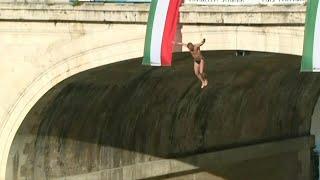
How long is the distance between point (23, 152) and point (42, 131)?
66 centimetres

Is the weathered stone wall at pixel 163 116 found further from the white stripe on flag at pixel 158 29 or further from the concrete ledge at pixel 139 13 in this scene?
the white stripe on flag at pixel 158 29

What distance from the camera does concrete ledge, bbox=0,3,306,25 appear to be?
12.8 meters

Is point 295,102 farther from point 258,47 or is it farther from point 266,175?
point 258,47

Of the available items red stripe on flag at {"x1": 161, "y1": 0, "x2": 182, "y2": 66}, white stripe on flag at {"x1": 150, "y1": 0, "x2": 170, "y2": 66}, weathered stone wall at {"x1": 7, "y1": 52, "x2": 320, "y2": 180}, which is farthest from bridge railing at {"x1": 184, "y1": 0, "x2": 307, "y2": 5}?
weathered stone wall at {"x1": 7, "y1": 52, "x2": 320, "y2": 180}

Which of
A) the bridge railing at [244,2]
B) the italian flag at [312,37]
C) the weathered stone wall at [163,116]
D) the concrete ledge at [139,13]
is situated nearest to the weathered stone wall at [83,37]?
the concrete ledge at [139,13]

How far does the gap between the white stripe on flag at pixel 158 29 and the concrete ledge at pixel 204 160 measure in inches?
216

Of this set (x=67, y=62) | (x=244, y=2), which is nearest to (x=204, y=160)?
(x=67, y=62)

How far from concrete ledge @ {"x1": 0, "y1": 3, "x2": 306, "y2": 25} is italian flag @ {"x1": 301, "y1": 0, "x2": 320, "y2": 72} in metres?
0.50

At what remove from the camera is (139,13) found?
14.3m

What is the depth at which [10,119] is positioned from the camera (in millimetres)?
16094

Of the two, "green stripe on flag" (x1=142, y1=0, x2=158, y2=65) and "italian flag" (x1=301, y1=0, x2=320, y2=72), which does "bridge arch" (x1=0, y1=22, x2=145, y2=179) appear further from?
"italian flag" (x1=301, y1=0, x2=320, y2=72)

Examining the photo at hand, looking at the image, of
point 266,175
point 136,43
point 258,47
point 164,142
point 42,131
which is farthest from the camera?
point 266,175

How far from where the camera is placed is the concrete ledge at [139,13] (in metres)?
12.8

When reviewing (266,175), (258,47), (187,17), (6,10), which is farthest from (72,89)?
(266,175)
